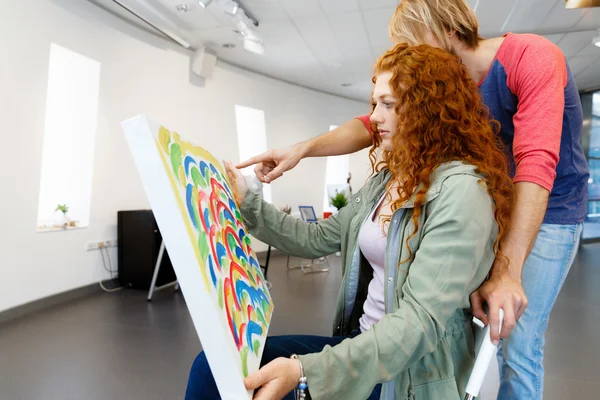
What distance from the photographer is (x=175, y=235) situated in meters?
0.52

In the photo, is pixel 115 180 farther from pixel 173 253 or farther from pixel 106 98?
pixel 173 253

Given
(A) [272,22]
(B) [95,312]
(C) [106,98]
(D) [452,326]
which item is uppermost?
(A) [272,22]

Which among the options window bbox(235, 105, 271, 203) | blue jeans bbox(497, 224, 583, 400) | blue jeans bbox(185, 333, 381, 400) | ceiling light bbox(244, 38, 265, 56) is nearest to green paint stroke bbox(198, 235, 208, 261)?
blue jeans bbox(185, 333, 381, 400)

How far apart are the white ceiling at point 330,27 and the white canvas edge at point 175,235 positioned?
4.38 meters

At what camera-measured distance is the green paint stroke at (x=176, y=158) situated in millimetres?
597

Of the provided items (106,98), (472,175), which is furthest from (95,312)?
(472,175)

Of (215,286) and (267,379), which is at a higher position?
(215,286)

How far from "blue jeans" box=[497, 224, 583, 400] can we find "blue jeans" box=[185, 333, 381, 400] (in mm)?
415

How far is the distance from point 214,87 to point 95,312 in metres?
3.79

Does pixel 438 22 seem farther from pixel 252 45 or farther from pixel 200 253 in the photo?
pixel 252 45

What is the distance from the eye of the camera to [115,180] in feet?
14.9

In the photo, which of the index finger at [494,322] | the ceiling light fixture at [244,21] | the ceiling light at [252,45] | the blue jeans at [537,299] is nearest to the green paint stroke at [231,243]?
the index finger at [494,322]

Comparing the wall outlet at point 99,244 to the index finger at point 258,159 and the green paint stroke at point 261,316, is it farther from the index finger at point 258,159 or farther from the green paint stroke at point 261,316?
the green paint stroke at point 261,316

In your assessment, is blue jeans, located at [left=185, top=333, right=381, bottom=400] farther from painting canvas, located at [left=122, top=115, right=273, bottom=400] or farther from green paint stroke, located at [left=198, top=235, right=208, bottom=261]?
green paint stroke, located at [left=198, top=235, right=208, bottom=261]
